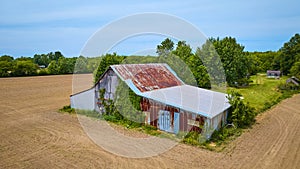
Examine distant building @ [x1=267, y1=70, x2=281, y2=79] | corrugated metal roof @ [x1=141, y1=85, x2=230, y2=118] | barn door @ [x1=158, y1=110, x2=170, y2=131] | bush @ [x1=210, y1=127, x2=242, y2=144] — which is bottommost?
bush @ [x1=210, y1=127, x2=242, y2=144]

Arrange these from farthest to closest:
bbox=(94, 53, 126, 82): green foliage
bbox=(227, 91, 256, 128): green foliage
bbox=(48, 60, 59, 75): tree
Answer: bbox=(48, 60, 59, 75): tree, bbox=(94, 53, 126, 82): green foliage, bbox=(227, 91, 256, 128): green foliage

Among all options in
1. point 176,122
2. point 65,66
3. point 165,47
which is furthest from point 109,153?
point 65,66

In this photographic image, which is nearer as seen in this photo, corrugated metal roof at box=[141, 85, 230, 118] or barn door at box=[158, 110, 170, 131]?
corrugated metal roof at box=[141, 85, 230, 118]

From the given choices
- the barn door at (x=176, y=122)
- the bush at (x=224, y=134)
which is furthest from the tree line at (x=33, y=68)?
the bush at (x=224, y=134)

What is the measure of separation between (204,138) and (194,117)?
109 cm

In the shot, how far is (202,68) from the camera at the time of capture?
22656 millimetres

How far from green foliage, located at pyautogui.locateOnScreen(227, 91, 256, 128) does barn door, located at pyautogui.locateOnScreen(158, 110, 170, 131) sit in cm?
402

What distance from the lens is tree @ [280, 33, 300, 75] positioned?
4622 centimetres

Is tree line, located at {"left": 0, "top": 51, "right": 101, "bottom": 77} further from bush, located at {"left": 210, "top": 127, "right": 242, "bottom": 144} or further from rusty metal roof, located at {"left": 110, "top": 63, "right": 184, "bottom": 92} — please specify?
bush, located at {"left": 210, "top": 127, "right": 242, "bottom": 144}

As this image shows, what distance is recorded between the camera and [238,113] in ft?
43.2

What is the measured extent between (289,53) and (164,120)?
46.0 metres

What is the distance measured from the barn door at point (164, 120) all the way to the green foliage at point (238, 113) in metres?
4.02

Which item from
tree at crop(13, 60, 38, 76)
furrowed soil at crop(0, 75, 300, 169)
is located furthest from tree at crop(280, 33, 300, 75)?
tree at crop(13, 60, 38, 76)

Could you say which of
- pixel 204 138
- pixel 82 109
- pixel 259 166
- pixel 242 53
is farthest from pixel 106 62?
pixel 242 53
